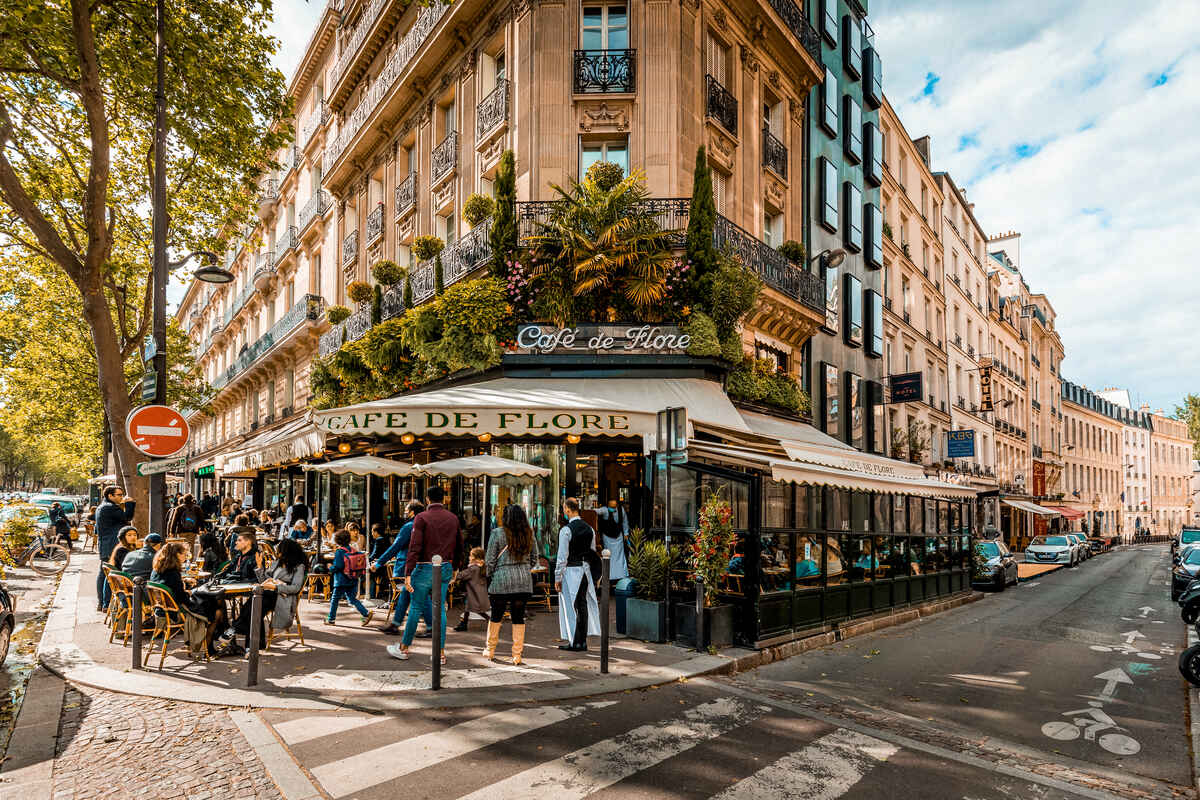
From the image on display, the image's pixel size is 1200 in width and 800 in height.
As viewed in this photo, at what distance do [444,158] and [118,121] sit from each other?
6526mm

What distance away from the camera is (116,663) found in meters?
7.36

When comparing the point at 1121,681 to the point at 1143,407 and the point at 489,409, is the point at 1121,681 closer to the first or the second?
the point at 489,409

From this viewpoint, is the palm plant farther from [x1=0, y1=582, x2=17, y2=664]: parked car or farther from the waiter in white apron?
[x1=0, y1=582, x2=17, y2=664]: parked car

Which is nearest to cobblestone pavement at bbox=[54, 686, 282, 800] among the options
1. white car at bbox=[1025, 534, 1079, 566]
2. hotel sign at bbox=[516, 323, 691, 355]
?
hotel sign at bbox=[516, 323, 691, 355]

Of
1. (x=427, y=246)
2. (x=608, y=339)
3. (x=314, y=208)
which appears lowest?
(x=608, y=339)

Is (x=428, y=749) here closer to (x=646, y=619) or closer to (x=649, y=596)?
(x=646, y=619)

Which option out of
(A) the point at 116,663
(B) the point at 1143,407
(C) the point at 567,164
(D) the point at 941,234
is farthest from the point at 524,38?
(B) the point at 1143,407

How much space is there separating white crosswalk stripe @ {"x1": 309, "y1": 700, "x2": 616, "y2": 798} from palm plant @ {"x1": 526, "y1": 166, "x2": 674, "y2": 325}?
322 inches

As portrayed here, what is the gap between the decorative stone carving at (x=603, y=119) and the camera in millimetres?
14141

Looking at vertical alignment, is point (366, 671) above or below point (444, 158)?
below

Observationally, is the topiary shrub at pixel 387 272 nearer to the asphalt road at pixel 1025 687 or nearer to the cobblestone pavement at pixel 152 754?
the cobblestone pavement at pixel 152 754

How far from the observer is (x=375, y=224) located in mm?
21391

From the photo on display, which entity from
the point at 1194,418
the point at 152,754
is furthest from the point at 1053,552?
the point at 1194,418

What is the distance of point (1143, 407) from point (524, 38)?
89.9 m
